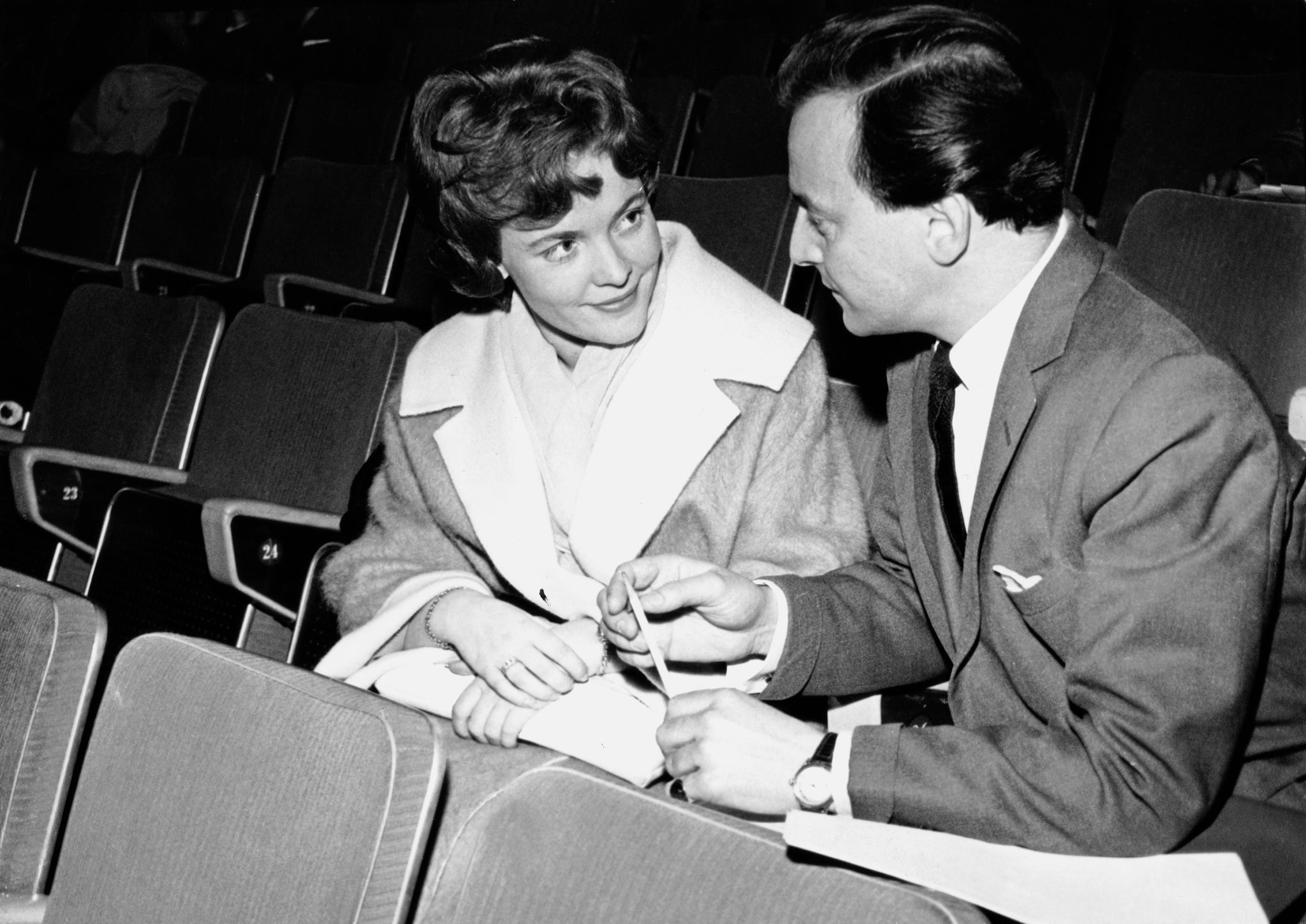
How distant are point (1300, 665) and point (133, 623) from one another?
1.66m

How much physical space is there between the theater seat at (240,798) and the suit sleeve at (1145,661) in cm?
39

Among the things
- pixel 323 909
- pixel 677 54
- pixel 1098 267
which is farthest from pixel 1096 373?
pixel 677 54

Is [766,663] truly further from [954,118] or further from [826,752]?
[954,118]

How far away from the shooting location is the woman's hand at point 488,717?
121 cm

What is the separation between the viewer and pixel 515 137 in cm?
136

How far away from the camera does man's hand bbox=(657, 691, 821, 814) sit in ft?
3.21

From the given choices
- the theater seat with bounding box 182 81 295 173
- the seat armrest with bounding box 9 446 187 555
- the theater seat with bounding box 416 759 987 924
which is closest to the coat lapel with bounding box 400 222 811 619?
the theater seat with bounding box 416 759 987 924

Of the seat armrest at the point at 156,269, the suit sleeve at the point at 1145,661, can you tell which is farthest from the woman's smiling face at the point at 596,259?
the seat armrest at the point at 156,269

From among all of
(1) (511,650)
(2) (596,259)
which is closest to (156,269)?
(2) (596,259)

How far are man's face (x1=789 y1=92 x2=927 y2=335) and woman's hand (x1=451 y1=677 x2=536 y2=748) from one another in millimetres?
483

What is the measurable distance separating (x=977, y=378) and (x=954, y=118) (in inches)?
8.8

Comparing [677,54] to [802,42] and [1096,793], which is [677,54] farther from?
[1096,793]

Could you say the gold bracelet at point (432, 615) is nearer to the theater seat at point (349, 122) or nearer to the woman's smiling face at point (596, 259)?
the woman's smiling face at point (596, 259)

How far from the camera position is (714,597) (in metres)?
1.17
